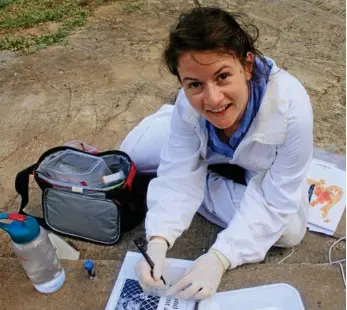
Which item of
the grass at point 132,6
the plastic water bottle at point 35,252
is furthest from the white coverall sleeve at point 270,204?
the grass at point 132,6

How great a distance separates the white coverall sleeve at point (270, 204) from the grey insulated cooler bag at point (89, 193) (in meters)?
0.43

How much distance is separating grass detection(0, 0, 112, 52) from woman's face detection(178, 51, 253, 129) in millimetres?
2173

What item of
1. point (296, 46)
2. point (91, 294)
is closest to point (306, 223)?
point (91, 294)

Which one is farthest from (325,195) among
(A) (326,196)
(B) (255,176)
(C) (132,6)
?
(C) (132,6)

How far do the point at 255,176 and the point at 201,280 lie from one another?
0.41m

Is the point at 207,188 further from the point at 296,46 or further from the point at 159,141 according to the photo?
the point at 296,46

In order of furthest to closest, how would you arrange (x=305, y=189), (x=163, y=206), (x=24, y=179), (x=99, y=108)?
(x=99, y=108) < (x=24, y=179) < (x=305, y=189) < (x=163, y=206)

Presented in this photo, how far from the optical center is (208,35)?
138cm

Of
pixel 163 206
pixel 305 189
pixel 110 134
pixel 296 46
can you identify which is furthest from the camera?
pixel 296 46

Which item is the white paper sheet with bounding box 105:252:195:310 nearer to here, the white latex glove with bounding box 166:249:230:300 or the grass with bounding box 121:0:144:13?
the white latex glove with bounding box 166:249:230:300

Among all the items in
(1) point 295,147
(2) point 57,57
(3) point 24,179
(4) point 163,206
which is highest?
(1) point 295,147

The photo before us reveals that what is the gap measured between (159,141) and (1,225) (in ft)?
2.60

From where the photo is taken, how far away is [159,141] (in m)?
2.09

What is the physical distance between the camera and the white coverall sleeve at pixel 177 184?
1697mm
